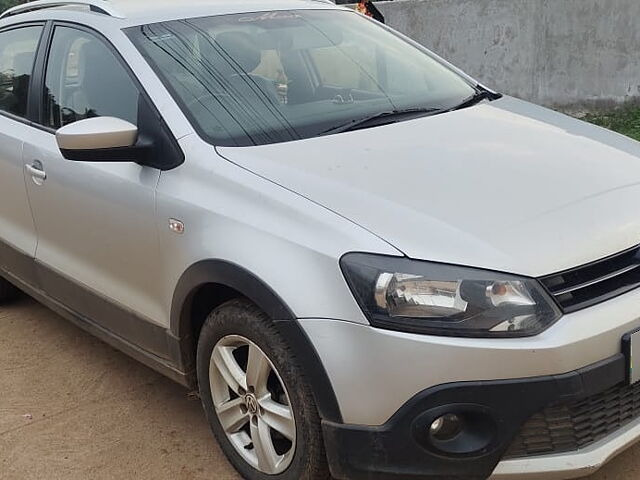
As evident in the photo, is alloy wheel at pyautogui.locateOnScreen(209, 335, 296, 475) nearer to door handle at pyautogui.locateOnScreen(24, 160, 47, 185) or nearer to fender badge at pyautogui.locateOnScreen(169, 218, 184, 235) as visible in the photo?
fender badge at pyautogui.locateOnScreen(169, 218, 184, 235)

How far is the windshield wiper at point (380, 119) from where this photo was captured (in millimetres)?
2977

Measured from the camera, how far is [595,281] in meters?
2.23

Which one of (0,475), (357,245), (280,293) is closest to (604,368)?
(357,245)

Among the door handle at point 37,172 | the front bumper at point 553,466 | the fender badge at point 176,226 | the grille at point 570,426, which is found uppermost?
the fender badge at point 176,226

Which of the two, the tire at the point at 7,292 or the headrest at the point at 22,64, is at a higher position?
the headrest at the point at 22,64

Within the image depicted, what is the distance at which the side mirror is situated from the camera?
2.77 meters

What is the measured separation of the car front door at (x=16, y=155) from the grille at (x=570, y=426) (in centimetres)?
258

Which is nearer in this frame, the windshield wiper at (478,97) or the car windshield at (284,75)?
the car windshield at (284,75)

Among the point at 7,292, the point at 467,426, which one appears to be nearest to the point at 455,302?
the point at 467,426

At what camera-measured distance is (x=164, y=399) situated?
3.53m

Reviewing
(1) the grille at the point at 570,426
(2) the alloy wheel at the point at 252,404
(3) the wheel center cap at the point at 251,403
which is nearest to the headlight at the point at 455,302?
(1) the grille at the point at 570,426

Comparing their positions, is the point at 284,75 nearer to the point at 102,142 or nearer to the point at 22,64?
the point at 102,142

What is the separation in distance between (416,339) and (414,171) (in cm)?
69

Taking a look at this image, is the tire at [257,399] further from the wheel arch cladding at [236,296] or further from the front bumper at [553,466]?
the front bumper at [553,466]
